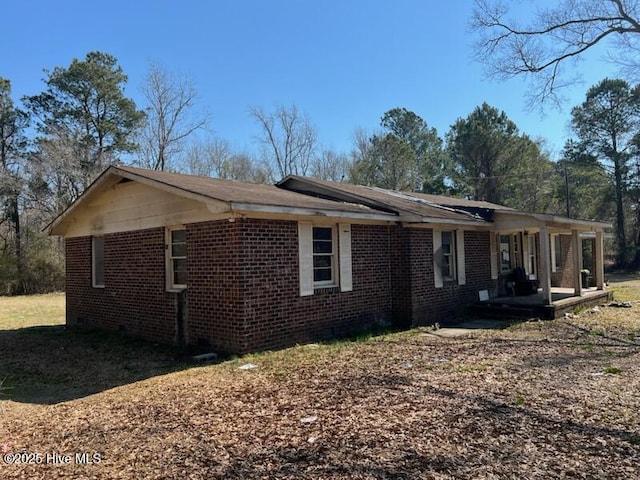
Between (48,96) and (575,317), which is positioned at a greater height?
(48,96)

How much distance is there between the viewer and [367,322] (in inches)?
419

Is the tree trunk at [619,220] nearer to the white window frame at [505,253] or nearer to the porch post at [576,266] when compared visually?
the porch post at [576,266]

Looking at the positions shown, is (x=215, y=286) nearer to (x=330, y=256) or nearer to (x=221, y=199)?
(x=221, y=199)

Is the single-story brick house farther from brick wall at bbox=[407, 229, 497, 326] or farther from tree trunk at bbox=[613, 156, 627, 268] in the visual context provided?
tree trunk at bbox=[613, 156, 627, 268]

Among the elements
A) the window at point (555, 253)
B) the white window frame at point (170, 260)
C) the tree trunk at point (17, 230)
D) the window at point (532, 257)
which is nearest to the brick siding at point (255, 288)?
the white window frame at point (170, 260)

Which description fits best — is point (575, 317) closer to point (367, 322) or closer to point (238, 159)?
point (367, 322)

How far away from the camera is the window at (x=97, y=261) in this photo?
1202 cm

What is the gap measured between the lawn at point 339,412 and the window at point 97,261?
3.07m

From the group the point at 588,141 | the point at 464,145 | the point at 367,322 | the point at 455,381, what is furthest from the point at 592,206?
the point at 455,381

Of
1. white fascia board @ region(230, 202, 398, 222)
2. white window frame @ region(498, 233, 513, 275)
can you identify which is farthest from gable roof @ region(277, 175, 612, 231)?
white window frame @ region(498, 233, 513, 275)

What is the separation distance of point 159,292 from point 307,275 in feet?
10.5

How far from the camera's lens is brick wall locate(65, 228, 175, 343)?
999 cm

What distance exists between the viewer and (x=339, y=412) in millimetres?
5156

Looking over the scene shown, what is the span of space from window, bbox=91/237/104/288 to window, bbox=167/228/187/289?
315 cm
